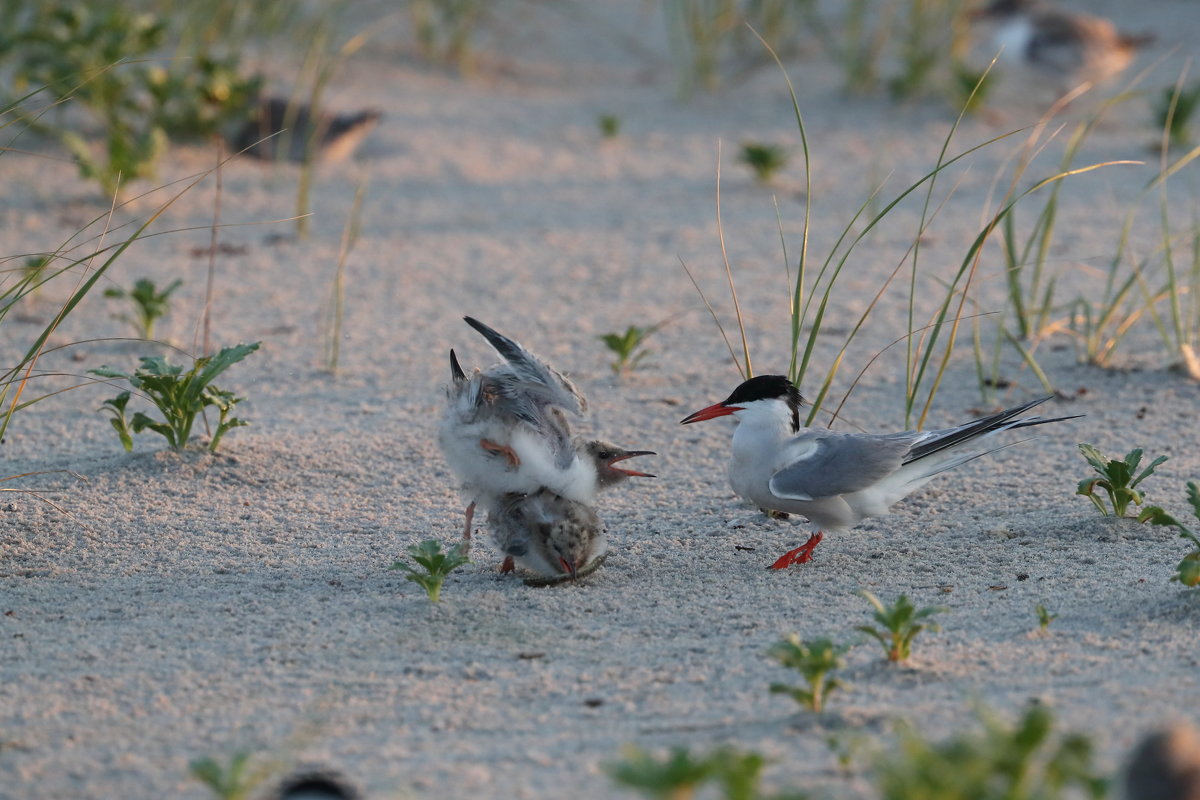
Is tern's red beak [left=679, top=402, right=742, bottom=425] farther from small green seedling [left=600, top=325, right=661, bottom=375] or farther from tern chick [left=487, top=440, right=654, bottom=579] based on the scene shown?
small green seedling [left=600, top=325, right=661, bottom=375]

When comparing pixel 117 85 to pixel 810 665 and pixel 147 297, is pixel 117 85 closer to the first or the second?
pixel 147 297

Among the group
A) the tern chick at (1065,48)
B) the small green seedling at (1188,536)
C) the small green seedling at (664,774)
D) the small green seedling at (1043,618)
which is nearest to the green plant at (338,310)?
the small green seedling at (1043,618)

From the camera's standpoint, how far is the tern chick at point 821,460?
127 inches

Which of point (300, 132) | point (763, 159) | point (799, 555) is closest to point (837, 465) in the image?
point (799, 555)

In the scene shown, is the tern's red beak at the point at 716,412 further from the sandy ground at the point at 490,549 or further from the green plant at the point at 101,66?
the green plant at the point at 101,66

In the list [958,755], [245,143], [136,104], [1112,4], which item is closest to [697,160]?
[245,143]

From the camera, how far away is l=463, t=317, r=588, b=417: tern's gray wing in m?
3.29

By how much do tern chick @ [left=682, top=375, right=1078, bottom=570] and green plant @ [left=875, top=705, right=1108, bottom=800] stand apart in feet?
4.30

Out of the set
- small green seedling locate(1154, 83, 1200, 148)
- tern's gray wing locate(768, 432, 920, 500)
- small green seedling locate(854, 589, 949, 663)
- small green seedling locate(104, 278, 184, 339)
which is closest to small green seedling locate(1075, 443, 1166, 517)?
tern's gray wing locate(768, 432, 920, 500)

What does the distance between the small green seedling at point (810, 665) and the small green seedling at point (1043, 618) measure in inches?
21.5

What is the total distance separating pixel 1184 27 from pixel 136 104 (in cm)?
761

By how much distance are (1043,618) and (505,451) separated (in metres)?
1.27

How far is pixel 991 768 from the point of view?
1.78 m

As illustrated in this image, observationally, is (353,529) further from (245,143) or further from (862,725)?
(245,143)
